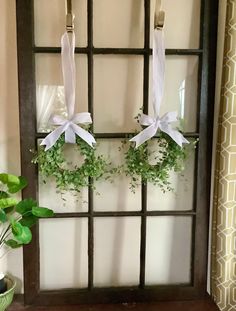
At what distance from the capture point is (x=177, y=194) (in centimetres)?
148

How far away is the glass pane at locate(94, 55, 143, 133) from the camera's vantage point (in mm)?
1396

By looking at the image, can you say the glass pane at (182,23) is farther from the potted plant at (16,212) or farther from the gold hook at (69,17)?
the potted plant at (16,212)

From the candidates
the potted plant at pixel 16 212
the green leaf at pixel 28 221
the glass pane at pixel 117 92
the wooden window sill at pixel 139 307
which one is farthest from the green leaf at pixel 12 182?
the wooden window sill at pixel 139 307

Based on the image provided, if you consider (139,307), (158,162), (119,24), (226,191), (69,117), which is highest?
(119,24)

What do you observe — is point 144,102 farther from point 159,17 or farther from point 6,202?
point 6,202

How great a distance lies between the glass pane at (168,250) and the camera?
149 centimetres

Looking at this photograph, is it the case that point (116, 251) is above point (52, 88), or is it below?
below

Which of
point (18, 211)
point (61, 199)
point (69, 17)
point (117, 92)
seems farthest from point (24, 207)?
point (69, 17)

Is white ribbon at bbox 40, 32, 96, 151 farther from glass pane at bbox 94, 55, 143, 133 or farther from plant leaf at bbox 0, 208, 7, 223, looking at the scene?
plant leaf at bbox 0, 208, 7, 223

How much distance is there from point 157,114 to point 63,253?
671 mm

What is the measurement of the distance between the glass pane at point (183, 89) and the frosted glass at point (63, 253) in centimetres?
56

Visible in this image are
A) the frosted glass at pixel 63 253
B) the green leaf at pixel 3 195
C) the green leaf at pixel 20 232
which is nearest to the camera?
the green leaf at pixel 20 232

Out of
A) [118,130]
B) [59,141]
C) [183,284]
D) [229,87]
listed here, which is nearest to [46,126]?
[59,141]

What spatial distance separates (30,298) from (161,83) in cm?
96
